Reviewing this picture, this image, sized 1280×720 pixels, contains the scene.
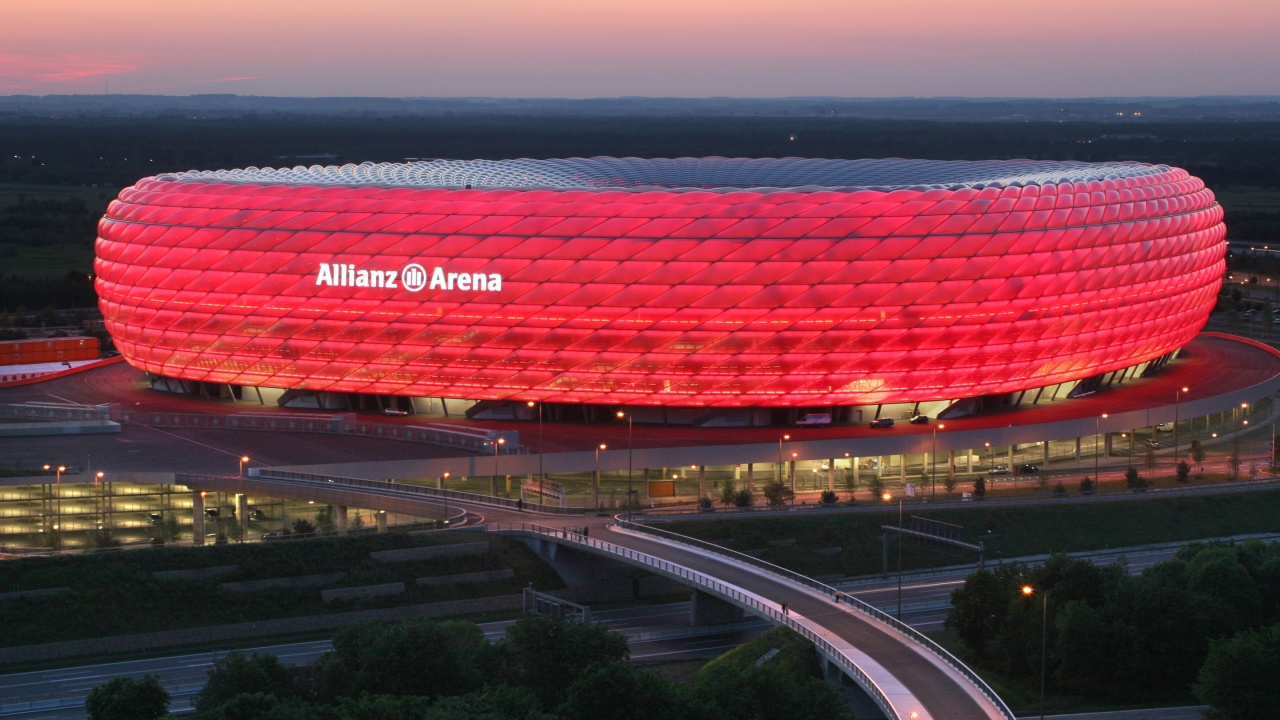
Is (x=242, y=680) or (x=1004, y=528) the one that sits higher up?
(x=1004, y=528)

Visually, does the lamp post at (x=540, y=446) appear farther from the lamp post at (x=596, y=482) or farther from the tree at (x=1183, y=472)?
the tree at (x=1183, y=472)

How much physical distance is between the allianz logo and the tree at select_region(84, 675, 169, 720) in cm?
4105

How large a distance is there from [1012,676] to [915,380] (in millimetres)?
33092

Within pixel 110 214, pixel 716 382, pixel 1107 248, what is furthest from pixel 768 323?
pixel 110 214

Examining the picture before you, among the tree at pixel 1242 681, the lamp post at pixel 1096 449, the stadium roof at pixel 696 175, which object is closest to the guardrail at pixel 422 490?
the stadium roof at pixel 696 175

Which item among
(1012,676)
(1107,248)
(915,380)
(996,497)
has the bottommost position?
(1012,676)

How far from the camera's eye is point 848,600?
6669cm

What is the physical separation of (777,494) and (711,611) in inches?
623

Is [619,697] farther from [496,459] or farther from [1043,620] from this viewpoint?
[496,459]

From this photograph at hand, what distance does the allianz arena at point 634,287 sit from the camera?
91.9 meters

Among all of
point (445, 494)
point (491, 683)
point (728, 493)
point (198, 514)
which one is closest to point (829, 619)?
point (491, 683)

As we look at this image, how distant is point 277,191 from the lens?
326 feet

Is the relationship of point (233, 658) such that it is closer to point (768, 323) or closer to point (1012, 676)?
point (1012, 676)

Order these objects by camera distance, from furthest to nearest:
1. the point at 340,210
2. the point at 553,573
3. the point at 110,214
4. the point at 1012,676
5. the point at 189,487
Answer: the point at 110,214 < the point at 340,210 < the point at 189,487 < the point at 553,573 < the point at 1012,676
